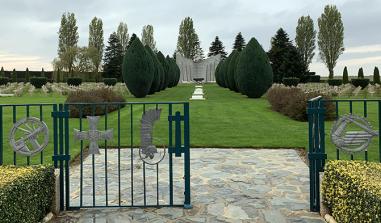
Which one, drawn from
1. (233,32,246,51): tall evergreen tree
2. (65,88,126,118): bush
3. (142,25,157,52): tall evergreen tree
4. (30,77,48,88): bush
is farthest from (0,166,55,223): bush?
(233,32,246,51): tall evergreen tree

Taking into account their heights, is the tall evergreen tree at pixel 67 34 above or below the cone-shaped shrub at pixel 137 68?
above

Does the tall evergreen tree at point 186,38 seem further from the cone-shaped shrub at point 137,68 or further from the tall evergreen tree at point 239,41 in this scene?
the cone-shaped shrub at point 137,68

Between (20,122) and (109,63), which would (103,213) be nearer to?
(20,122)

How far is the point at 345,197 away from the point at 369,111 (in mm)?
13471

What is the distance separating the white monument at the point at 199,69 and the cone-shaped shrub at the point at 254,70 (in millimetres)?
43343

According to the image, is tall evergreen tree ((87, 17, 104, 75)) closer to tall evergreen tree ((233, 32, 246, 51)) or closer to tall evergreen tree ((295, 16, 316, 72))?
tall evergreen tree ((233, 32, 246, 51))

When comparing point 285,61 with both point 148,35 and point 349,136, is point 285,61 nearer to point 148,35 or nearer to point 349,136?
point 148,35

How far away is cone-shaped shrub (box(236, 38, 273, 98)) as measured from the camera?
2372cm

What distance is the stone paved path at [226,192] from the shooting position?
4.67m

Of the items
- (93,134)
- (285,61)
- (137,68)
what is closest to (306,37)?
(285,61)

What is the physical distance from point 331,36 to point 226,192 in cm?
5147

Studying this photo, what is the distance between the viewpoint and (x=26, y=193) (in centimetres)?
387

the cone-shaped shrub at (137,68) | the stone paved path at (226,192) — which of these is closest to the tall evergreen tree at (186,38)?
the cone-shaped shrub at (137,68)

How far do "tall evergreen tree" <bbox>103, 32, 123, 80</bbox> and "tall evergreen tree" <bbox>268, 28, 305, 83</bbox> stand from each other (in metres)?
22.4
